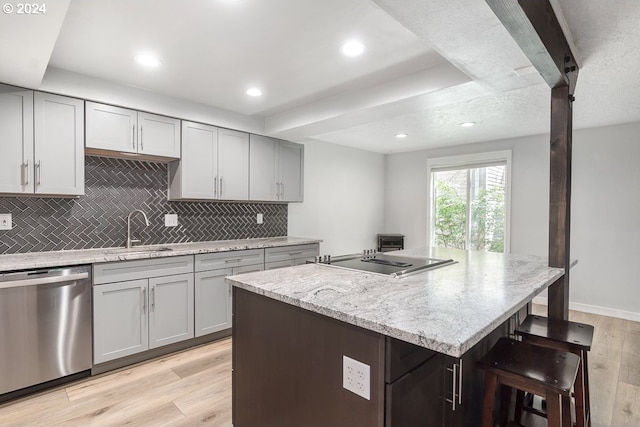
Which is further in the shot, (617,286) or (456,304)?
(617,286)

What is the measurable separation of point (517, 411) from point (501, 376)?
0.70m

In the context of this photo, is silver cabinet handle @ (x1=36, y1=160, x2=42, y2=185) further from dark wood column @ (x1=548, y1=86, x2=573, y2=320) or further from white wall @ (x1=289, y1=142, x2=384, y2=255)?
dark wood column @ (x1=548, y1=86, x2=573, y2=320)

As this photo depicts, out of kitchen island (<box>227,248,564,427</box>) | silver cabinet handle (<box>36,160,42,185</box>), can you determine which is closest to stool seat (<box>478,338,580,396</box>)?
kitchen island (<box>227,248,564,427</box>)

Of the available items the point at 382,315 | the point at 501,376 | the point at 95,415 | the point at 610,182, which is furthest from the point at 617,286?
the point at 95,415

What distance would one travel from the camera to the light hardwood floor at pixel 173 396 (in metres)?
2.05

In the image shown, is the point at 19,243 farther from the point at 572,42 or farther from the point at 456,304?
the point at 572,42

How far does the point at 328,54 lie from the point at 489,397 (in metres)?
2.22

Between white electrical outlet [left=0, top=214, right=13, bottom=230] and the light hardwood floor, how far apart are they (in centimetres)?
126

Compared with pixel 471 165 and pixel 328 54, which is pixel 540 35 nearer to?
pixel 328 54

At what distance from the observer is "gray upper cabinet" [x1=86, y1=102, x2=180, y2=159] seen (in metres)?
2.74

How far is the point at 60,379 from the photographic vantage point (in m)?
2.43

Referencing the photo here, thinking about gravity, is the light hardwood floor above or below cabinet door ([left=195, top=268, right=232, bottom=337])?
below

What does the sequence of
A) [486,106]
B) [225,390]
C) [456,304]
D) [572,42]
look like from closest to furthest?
[456,304] < [572,42] < [225,390] < [486,106]

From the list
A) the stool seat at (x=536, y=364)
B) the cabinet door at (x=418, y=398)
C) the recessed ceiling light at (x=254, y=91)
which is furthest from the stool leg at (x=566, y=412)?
the recessed ceiling light at (x=254, y=91)
